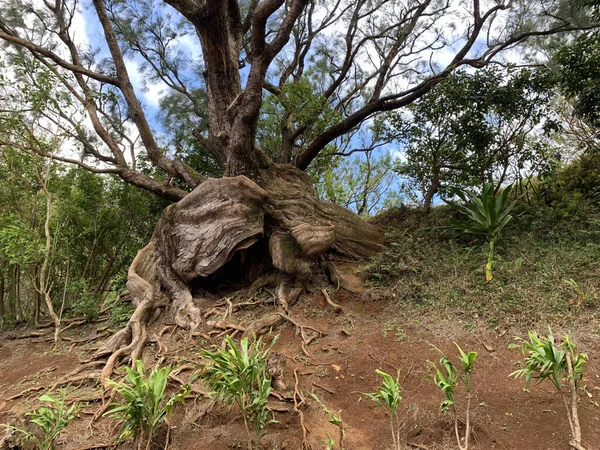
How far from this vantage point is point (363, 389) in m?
3.26

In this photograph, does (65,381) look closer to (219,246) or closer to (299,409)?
(219,246)

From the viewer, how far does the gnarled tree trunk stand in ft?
16.4

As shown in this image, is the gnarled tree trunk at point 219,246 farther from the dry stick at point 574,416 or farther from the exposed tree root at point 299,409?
the dry stick at point 574,416

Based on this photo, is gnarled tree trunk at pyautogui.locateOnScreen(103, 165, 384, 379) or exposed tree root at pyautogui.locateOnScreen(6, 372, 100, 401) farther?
gnarled tree trunk at pyautogui.locateOnScreen(103, 165, 384, 379)

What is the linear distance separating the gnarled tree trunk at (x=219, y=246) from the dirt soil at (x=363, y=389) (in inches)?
15.8

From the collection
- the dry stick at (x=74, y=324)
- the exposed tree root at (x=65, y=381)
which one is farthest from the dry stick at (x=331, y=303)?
the dry stick at (x=74, y=324)

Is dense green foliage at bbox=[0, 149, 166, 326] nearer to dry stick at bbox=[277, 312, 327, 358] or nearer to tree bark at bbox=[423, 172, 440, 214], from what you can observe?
dry stick at bbox=[277, 312, 327, 358]

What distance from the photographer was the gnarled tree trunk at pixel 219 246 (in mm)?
4984

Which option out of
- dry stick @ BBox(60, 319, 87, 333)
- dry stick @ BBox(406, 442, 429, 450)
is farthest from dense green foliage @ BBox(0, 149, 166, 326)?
dry stick @ BBox(406, 442, 429, 450)

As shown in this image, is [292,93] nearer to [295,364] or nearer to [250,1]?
[250,1]

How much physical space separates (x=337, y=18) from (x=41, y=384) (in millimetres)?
9526

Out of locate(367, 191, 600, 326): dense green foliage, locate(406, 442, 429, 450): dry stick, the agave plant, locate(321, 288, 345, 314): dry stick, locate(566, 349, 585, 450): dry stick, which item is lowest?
locate(406, 442, 429, 450): dry stick

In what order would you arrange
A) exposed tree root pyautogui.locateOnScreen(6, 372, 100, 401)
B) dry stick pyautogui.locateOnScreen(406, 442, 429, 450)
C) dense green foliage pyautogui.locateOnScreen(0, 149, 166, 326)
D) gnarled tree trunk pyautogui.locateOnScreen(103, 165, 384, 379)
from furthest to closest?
dense green foliage pyautogui.locateOnScreen(0, 149, 166, 326) → gnarled tree trunk pyautogui.locateOnScreen(103, 165, 384, 379) → exposed tree root pyautogui.locateOnScreen(6, 372, 100, 401) → dry stick pyautogui.locateOnScreen(406, 442, 429, 450)

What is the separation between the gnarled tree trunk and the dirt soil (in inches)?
15.8
